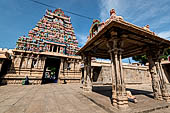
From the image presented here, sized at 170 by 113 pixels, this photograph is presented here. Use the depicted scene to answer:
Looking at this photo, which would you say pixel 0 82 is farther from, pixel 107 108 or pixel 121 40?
pixel 121 40

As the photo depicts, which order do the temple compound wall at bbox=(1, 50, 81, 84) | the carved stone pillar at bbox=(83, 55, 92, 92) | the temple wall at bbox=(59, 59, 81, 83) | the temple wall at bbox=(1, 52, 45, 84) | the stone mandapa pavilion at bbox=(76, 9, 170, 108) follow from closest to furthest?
the stone mandapa pavilion at bbox=(76, 9, 170, 108)
the carved stone pillar at bbox=(83, 55, 92, 92)
the temple wall at bbox=(1, 52, 45, 84)
the temple compound wall at bbox=(1, 50, 81, 84)
the temple wall at bbox=(59, 59, 81, 83)

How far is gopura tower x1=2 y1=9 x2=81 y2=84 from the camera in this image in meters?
13.1

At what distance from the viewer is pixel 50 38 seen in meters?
17.3

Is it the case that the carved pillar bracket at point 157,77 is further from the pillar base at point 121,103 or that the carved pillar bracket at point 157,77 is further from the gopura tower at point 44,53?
the gopura tower at point 44,53

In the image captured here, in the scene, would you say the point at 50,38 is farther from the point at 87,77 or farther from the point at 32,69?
the point at 87,77

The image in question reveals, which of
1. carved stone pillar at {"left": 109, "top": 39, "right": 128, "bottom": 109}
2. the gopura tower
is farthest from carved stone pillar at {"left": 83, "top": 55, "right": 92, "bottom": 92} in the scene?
the gopura tower

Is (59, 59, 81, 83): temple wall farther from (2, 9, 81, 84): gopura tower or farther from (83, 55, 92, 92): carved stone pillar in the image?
(83, 55, 92, 92): carved stone pillar

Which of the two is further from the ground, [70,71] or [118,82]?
[118,82]

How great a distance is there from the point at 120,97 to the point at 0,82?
16.3m

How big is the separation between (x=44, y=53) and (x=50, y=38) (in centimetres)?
460

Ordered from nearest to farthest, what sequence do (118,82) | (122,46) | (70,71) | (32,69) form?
(118,82) < (122,46) < (32,69) < (70,71)

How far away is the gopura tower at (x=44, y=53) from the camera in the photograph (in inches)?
517

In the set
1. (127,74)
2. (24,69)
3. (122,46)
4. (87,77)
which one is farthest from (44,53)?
(127,74)

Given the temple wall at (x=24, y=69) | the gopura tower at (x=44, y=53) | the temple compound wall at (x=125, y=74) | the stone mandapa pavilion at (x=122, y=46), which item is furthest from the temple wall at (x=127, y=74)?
the stone mandapa pavilion at (x=122, y=46)
